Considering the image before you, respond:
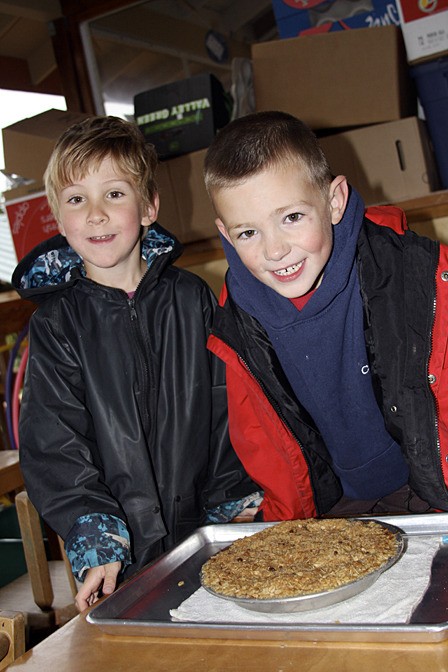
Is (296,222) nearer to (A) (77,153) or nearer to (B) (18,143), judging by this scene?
(A) (77,153)

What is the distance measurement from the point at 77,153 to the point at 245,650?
105 centimetres

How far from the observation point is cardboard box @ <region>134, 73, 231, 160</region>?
9.20ft

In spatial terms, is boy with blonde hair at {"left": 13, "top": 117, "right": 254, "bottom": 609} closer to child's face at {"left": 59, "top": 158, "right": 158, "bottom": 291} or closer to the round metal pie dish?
child's face at {"left": 59, "top": 158, "right": 158, "bottom": 291}

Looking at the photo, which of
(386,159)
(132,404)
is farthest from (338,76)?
(132,404)

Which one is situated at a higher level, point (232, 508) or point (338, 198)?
point (338, 198)

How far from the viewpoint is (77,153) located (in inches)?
60.6

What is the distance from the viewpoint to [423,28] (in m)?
2.59

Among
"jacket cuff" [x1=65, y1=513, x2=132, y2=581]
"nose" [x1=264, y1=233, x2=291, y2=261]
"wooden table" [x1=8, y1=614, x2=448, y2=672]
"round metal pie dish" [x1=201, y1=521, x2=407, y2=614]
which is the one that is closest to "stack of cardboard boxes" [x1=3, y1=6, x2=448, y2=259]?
"nose" [x1=264, y1=233, x2=291, y2=261]

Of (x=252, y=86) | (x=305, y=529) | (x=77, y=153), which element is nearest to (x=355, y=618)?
(x=305, y=529)

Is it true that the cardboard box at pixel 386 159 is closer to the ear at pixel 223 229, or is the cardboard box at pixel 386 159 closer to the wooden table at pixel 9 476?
the ear at pixel 223 229

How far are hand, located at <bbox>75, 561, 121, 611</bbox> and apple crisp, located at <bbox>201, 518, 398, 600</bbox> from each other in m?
0.27

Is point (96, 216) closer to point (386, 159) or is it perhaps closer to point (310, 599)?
point (310, 599)

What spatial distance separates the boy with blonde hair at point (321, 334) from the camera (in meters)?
1.25

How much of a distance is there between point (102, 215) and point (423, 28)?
5.28 ft
